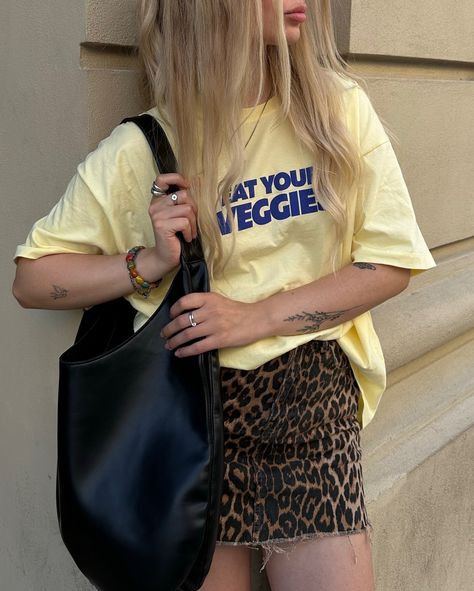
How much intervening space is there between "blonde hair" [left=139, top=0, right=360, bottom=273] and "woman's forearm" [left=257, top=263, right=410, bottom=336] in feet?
0.38

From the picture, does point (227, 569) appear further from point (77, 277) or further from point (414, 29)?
point (414, 29)

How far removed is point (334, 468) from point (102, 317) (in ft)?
2.21

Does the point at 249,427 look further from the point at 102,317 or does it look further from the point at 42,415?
the point at 42,415

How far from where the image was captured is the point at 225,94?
182 centimetres

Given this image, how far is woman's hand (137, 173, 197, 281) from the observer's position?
177cm

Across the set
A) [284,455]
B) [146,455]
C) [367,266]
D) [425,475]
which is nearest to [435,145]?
[425,475]

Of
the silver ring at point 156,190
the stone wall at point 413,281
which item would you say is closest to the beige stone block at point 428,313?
the stone wall at point 413,281

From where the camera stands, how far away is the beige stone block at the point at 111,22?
2082 mm

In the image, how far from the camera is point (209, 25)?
179cm

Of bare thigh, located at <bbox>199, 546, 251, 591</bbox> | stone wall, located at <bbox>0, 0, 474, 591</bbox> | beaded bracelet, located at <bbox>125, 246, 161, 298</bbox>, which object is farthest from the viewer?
stone wall, located at <bbox>0, 0, 474, 591</bbox>

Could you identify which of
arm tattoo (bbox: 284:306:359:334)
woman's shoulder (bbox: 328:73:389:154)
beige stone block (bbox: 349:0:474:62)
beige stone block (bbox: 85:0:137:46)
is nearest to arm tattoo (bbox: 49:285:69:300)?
arm tattoo (bbox: 284:306:359:334)

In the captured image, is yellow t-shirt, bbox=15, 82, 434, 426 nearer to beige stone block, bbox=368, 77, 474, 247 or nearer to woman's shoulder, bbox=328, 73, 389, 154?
woman's shoulder, bbox=328, 73, 389, 154

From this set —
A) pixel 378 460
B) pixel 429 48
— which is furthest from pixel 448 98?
pixel 378 460

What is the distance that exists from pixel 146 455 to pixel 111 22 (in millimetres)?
1111
